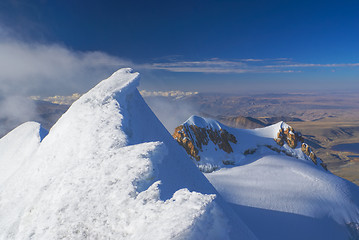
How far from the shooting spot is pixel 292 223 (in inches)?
687

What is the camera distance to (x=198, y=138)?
220ft

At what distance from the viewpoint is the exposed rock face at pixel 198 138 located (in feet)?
206

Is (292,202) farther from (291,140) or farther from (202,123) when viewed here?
(291,140)

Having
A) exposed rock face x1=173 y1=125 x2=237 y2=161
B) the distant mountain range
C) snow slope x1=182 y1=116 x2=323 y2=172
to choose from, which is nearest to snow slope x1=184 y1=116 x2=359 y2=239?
the distant mountain range

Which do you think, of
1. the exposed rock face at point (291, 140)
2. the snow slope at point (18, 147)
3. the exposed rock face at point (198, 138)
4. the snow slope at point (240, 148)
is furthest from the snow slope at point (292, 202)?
the exposed rock face at point (291, 140)

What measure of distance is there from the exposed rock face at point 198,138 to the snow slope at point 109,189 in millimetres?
52314

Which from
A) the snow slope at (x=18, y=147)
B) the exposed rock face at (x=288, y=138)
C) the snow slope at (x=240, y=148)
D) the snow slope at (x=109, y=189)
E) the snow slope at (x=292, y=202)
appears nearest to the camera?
the snow slope at (x=109, y=189)

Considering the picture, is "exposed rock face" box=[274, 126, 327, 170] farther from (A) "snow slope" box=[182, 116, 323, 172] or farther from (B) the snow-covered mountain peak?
(B) the snow-covered mountain peak

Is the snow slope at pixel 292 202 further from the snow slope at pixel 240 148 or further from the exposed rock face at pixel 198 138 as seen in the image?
the exposed rock face at pixel 198 138

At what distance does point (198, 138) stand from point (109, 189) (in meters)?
61.7

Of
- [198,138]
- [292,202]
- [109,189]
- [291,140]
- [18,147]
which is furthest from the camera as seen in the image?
[291,140]

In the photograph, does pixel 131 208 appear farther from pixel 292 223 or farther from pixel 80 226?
pixel 292 223

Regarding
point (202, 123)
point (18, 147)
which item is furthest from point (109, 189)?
point (202, 123)

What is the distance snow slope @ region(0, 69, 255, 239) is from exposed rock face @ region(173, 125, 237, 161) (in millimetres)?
52314
